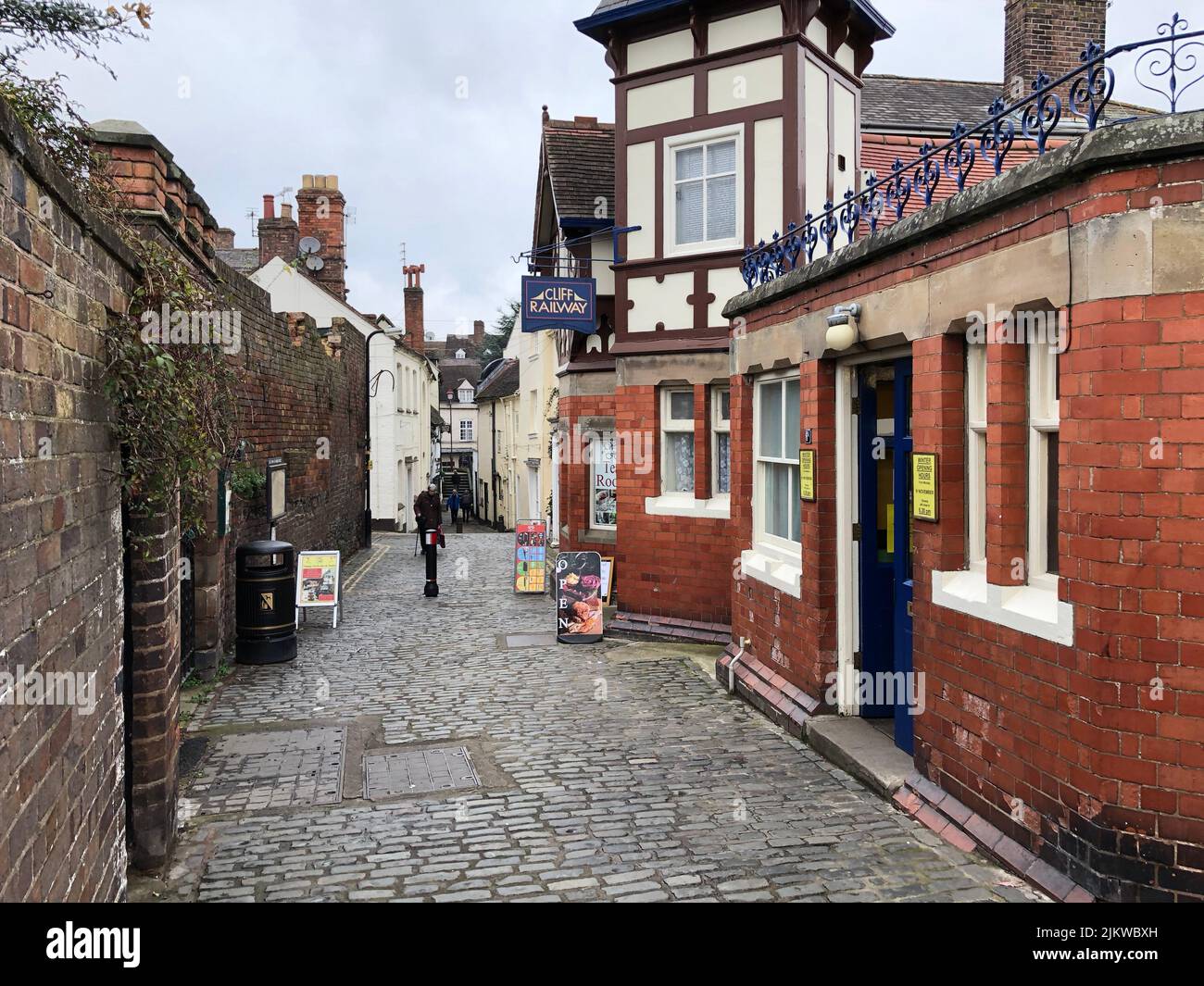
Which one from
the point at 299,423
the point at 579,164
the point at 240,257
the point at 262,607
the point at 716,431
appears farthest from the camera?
the point at 240,257

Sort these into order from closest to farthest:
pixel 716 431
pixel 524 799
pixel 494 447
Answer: pixel 524 799, pixel 716 431, pixel 494 447

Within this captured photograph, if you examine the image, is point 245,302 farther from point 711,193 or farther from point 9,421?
point 9,421

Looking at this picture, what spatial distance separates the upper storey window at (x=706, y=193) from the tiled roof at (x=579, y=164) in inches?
124

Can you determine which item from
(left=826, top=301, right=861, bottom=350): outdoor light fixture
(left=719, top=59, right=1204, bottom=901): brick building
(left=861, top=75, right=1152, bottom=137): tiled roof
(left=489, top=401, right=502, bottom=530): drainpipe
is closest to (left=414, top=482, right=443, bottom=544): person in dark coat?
(left=861, top=75, right=1152, bottom=137): tiled roof

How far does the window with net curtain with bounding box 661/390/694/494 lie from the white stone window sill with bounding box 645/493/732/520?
0.16m

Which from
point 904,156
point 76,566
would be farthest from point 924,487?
point 904,156

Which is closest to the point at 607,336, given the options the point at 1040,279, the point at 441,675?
the point at 441,675

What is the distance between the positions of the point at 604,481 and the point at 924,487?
374 inches

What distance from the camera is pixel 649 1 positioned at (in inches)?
492

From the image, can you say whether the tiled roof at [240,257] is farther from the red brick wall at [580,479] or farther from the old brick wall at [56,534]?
the old brick wall at [56,534]

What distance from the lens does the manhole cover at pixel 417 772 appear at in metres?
6.93

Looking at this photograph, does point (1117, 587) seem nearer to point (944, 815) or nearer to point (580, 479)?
point (944, 815)

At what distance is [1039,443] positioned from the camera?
530 cm
